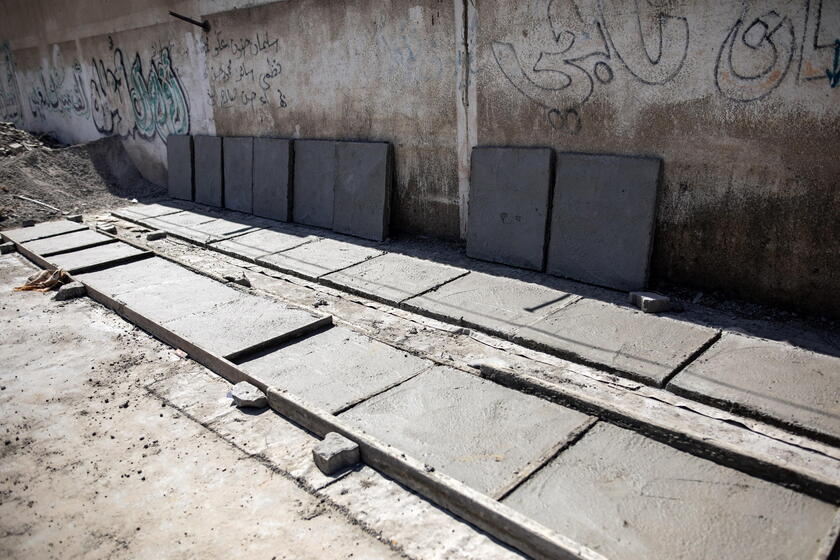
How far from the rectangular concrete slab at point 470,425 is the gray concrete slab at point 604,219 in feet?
6.84

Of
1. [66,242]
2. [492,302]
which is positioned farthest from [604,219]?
[66,242]

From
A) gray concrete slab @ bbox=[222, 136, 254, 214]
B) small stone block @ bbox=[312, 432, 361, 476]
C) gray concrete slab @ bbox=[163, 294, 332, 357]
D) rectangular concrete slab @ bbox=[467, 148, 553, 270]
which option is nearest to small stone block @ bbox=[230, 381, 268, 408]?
gray concrete slab @ bbox=[163, 294, 332, 357]

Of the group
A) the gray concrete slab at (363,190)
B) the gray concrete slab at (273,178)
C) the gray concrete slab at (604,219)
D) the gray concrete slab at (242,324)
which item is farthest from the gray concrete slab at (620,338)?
the gray concrete slab at (273,178)

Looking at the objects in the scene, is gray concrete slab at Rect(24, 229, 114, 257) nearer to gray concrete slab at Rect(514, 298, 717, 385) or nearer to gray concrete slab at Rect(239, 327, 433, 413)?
gray concrete slab at Rect(239, 327, 433, 413)

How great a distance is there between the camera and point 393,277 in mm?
6395

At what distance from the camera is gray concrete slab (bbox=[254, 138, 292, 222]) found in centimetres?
894

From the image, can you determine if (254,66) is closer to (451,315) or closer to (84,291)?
(84,291)

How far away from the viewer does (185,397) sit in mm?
4434

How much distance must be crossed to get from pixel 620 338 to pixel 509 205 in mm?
2223

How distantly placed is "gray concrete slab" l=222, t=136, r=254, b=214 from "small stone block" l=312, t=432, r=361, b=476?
6877mm

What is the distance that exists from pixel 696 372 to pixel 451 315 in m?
2.10

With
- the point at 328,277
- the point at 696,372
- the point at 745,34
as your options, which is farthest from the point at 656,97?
the point at 328,277

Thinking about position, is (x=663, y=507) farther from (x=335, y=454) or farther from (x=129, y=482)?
(x=129, y=482)

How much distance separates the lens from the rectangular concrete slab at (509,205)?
20.0 ft
